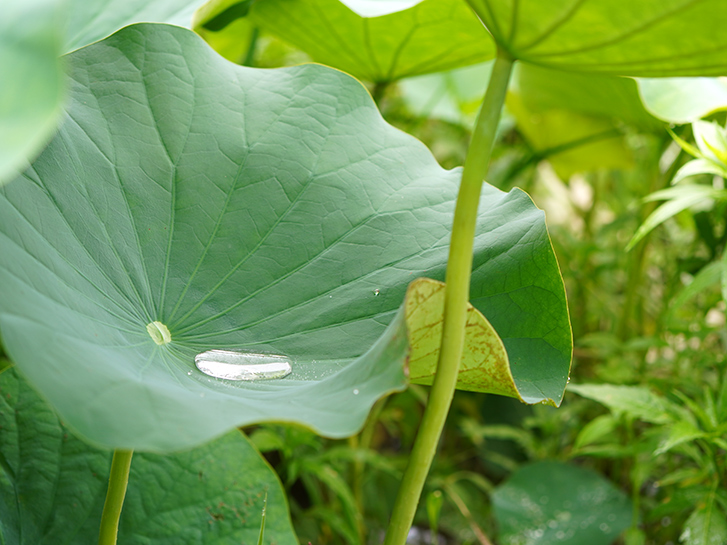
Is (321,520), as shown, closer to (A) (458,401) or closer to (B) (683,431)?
(A) (458,401)

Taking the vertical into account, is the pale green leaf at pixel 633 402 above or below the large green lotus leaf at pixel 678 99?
below

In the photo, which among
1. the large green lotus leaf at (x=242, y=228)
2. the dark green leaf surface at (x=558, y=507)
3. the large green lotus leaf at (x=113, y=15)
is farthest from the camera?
the dark green leaf surface at (x=558, y=507)

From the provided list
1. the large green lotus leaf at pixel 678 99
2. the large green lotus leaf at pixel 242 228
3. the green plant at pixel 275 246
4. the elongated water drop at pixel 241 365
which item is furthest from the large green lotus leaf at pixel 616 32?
the large green lotus leaf at pixel 678 99

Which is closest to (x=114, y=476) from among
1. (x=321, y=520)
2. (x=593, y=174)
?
(x=321, y=520)

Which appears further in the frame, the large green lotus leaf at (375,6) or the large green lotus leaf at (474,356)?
the large green lotus leaf at (375,6)

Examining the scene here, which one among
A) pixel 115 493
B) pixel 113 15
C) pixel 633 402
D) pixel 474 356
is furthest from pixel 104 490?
pixel 633 402

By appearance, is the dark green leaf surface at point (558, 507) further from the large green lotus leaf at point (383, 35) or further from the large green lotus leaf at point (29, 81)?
the large green lotus leaf at point (29, 81)
